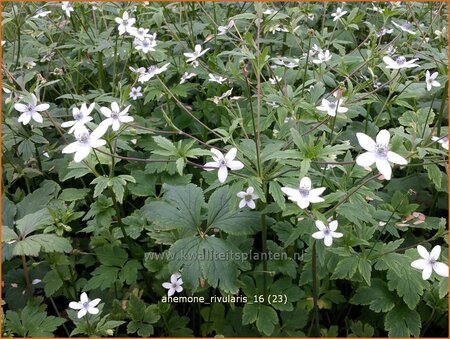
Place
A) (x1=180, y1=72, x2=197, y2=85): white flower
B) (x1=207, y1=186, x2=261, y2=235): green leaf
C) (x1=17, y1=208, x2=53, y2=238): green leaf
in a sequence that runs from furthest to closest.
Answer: (x1=180, y1=72, x2=197, y2=85): white flower
(x1=17, y1=208, x2=53, y2=238): green leaf
(x1=207, y1=186, x2=261, y2=235): green leaf

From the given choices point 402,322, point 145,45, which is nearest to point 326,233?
point 402,322

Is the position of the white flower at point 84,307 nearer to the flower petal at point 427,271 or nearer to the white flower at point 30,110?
the white flower at point 30,110

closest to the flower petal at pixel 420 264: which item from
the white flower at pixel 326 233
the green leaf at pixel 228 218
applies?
the white flower at pixel 326 233

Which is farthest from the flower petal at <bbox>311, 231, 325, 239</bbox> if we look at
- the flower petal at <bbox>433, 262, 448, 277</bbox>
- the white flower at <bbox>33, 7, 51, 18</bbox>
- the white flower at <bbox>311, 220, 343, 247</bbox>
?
the white flower at <bbox>33, 7, 51, 18</bbox>

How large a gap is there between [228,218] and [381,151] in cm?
86

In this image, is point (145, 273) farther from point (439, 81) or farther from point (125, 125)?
point (439, 81)

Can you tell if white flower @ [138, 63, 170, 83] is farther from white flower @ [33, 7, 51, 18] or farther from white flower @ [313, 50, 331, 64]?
white flower @ [33, 7, 51, 18]

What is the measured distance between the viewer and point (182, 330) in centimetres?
290

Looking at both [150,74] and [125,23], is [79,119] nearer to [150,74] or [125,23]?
[150,74]

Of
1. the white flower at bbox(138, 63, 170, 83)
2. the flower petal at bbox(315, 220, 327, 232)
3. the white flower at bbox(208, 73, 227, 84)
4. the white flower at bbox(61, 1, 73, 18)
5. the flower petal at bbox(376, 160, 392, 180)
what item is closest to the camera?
the flower petal at bbox(376, 160, 392, 180)

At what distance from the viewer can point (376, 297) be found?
269 centimetres

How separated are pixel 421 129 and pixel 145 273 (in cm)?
185

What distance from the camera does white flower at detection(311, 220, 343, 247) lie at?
2262 millimetres

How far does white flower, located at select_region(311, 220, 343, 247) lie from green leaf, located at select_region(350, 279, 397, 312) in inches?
23.7
